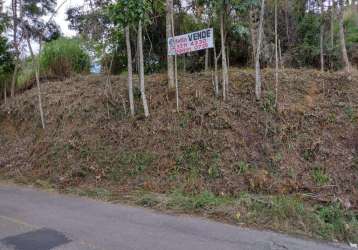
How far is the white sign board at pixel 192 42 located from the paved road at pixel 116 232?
160 inches

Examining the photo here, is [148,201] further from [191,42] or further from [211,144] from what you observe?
[191,42]

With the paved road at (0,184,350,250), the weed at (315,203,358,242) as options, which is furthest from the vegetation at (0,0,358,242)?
the paved road at (0,184,350,250)

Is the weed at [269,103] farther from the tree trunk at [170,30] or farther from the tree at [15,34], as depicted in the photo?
the tree at [15,34]

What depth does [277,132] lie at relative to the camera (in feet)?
23.8

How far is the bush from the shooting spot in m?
12.9

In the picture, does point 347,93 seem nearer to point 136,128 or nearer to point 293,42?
point 293,42

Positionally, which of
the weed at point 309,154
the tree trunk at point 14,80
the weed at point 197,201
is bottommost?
the weed at point 197,201

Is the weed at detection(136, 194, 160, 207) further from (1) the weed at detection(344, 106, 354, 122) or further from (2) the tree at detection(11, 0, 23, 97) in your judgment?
(2) the tree at detection(11, 0, 23, 97)

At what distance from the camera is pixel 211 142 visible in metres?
7.31

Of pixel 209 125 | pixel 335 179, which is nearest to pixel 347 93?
pixel 335 179

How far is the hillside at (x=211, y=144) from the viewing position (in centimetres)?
631

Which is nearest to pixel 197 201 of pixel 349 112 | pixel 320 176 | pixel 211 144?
pixel 211 144

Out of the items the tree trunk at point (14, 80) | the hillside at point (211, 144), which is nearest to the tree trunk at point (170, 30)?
the hillside at point (211, 144)

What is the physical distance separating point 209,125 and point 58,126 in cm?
468
